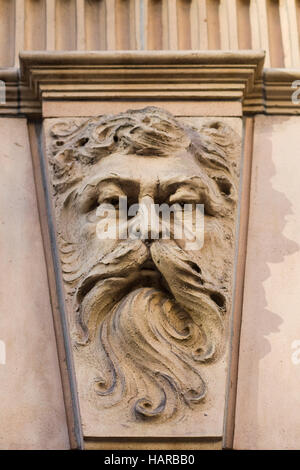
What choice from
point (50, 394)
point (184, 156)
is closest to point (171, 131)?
point (184, 156)

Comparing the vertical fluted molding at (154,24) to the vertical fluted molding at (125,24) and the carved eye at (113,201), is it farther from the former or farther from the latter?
the carved eye at (113,201)

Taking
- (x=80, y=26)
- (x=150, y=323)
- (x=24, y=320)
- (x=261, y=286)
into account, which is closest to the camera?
(x=150, y=323)

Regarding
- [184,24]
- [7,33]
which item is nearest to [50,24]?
[7,33]

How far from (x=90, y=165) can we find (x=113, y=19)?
823 millimetres

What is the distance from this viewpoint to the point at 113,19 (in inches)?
217

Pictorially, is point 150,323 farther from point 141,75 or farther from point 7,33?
point 7,33

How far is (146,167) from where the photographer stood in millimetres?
4871

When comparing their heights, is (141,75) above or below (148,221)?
above

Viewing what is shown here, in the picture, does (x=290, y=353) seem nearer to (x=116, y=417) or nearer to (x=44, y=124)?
(x=116, y=417)

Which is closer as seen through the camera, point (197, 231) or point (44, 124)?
point (197, 231)

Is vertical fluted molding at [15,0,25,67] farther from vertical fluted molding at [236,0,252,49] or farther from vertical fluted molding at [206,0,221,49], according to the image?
vertical fluted molding at [236,0,252,49]

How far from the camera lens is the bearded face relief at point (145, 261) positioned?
4527mm

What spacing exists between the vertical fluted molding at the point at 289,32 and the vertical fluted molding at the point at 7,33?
110 cm

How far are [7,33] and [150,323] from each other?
1557 millimetres
